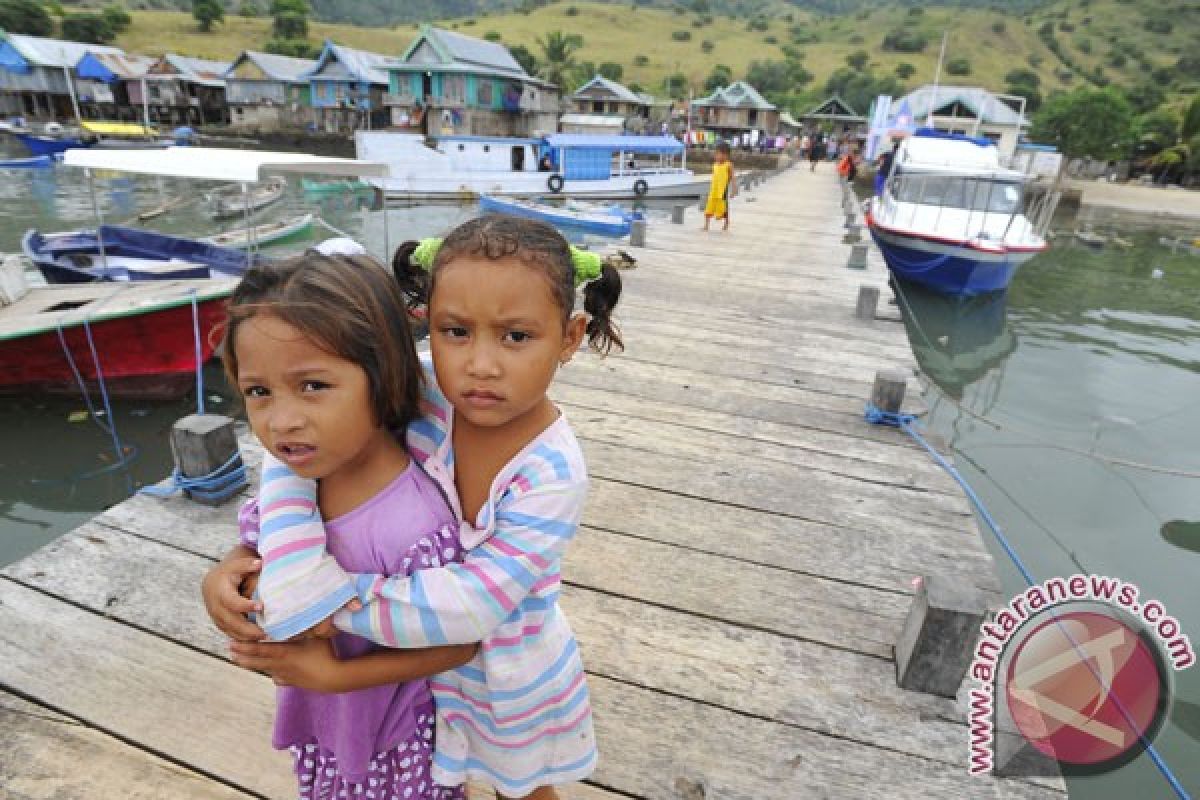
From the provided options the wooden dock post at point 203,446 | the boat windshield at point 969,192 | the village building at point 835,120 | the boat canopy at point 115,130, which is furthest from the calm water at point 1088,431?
the village building at point 835,120

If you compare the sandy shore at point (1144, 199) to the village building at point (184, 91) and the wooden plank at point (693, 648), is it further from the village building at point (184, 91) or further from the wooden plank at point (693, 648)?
the village building at point (184, 91)

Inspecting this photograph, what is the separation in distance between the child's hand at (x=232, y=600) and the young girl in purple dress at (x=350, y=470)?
65mm

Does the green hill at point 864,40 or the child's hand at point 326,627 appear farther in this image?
the green hill at point 864,40

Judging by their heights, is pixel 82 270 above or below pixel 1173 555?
above

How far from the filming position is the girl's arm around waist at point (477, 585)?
40.5 inches

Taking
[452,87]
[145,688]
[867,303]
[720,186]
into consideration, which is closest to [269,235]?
[720,186]

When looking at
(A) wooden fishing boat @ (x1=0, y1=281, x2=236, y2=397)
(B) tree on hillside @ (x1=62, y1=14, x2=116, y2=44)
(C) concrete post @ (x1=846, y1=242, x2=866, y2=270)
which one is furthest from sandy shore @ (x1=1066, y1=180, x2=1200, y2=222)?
(B) tree on hillside @ (x1=62, y1=14, x2=116, y2=44)

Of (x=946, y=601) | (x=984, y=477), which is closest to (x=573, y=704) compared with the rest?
(x=946, y=601)

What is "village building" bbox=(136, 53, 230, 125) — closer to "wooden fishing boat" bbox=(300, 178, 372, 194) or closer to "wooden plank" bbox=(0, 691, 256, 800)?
"wooden fishing boat" bbox=(300, 178, 372, 194)

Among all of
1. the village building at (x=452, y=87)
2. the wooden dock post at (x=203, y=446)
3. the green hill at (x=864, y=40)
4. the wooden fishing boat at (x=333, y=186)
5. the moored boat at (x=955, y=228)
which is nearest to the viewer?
the wooden dock post at (x=203, y=446)

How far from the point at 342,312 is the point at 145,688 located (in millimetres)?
1610

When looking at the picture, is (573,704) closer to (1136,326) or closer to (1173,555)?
(1173,555)

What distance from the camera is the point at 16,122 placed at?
37.9m

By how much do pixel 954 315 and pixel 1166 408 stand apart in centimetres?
363
